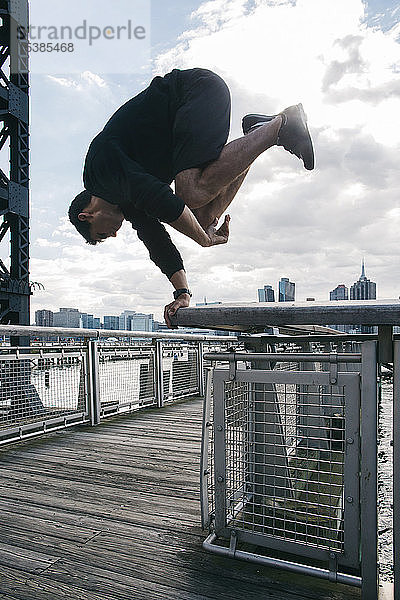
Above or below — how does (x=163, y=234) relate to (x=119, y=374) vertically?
above

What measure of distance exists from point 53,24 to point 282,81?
6.65 feet

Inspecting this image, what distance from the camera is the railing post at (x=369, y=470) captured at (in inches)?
43.7

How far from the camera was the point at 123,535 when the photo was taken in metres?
1.58

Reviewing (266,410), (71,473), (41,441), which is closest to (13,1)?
(41,441)

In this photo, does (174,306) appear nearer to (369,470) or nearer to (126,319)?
(369,470)

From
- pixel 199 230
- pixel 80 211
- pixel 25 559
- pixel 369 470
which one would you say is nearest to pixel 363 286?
pixel 199 230

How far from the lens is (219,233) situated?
101 inches

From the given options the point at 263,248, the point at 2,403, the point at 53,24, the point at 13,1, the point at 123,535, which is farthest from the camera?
the point at 13,1

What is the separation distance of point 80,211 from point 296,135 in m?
1.22

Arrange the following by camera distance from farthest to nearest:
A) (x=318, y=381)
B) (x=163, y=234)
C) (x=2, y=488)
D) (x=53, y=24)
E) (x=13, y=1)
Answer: (x=13, y=1)
(x=53, y=24)
(x=163, y=234)
(x=2, y=488)
(x=318, y=381)

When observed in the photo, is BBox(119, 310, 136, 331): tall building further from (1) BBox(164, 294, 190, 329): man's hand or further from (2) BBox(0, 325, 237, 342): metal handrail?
(1) BBox(164, 294, 190, 329): man's hand

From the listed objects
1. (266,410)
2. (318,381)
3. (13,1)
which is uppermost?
(13,1)

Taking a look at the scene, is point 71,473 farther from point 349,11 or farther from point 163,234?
point 349,11

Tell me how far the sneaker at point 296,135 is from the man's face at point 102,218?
0.87m
